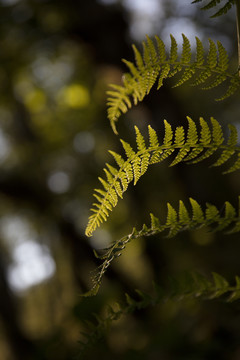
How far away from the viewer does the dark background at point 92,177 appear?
279 cm

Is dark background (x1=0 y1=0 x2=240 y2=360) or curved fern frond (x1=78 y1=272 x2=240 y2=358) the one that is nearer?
curved fern frond (x1=78 y1=272 x2=240 y2=358)

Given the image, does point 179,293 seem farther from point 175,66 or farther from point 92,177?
point 92,177

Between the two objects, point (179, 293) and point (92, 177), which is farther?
point (92, 177)

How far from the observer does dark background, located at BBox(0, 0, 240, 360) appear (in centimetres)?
279

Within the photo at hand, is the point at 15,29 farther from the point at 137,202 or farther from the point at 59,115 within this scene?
the point at 137,202

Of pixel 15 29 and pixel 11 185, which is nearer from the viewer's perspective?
pixel 15 29

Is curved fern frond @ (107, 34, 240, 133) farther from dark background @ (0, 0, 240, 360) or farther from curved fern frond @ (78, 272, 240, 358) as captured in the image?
dark background @ (0, 0, 240, 360)

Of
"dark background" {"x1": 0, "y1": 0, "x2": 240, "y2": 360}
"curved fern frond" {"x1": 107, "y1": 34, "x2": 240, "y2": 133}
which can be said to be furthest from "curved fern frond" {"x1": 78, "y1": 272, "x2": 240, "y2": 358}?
"dark background" {"x1": 0, "y1": 0, "x2": 240, "y2": 360}

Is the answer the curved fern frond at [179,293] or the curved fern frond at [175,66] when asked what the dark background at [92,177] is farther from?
the curved fern frond at [175,66]

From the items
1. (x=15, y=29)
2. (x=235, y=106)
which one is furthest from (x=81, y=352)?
(x=235, y=106)

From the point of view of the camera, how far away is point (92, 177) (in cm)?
571

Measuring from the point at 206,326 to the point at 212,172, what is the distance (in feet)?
4.44

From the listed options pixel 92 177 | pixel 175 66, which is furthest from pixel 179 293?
pixel 92 177

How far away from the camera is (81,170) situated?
6.03 metres
